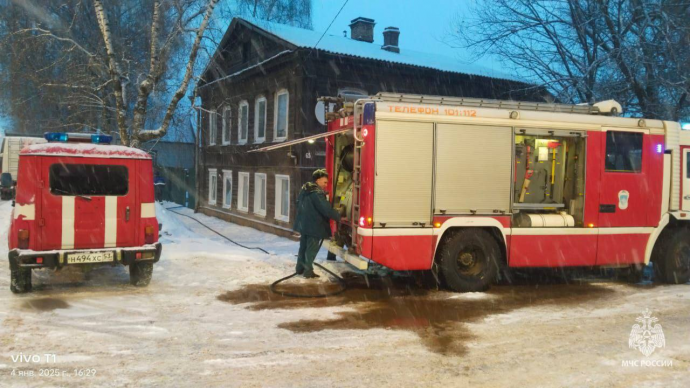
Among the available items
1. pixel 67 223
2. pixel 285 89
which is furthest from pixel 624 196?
pixel 285 89

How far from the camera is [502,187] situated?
327 inches

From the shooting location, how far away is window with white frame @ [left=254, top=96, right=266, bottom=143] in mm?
19438

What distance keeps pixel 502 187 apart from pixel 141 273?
570 cm

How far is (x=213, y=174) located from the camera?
2461 cm

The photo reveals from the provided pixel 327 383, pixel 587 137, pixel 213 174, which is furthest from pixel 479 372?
pixel 213 174

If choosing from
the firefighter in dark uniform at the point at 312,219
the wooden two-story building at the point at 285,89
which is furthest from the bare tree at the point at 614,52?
the firefighter in dark uniform at the point at 312,219

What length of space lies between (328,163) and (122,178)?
3592 mm

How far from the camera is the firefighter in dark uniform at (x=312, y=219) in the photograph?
8.54 m

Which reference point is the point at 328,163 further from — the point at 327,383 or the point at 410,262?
the point at 327,383

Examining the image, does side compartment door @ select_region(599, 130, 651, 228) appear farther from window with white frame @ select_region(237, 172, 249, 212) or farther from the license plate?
window with white frame @ select_region(237, 172, 249, 212)

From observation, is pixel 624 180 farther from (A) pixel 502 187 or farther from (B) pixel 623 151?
(A) pixel 502 187

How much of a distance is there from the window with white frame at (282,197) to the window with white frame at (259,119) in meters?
2.21

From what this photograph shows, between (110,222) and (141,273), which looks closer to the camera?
(110,222)

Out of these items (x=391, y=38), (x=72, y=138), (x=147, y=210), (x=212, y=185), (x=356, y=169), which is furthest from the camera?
(x=212, y=185)
